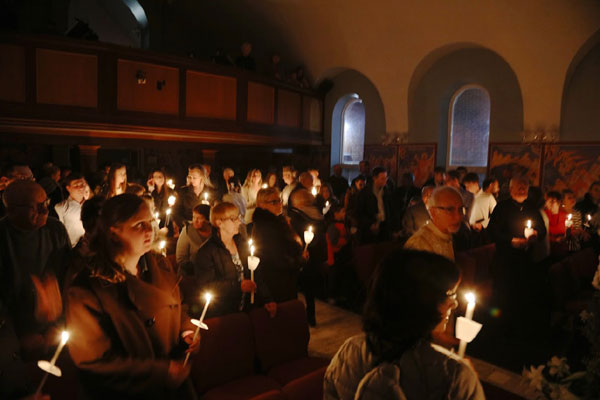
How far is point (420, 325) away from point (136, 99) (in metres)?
8.63

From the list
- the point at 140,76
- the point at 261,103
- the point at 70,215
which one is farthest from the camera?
the point at 261,103

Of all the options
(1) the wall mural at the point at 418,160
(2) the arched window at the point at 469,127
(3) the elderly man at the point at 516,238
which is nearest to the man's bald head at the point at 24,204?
(3) the elderly man at the point at 516,238

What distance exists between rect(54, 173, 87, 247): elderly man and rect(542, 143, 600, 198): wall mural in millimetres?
9875

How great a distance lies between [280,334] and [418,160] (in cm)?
1022

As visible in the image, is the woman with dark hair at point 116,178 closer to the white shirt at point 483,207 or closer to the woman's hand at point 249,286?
the woman's hand at point 249,286

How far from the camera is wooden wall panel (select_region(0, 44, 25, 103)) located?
723 cm

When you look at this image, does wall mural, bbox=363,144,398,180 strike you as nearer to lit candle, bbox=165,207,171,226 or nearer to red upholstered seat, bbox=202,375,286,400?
lit candle, bbox=165,207,171,226

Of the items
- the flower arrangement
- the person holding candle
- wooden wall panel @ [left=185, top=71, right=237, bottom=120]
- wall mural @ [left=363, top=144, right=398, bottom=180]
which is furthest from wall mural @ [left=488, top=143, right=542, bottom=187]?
the flower arrangement

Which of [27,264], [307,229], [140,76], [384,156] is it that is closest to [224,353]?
[27,264]

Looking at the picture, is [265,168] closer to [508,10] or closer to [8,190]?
[508,10]

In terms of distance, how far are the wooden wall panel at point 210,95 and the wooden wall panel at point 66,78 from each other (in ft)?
6.71

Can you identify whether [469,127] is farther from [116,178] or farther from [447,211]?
[116,178]

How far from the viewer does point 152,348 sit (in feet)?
6.09

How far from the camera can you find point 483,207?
6.79 m
